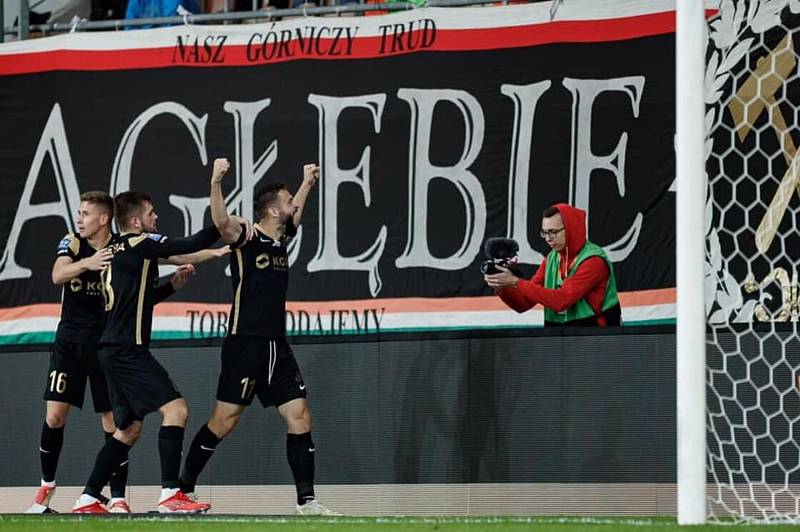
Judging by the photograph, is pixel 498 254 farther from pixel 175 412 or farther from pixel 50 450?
pixel 50 450

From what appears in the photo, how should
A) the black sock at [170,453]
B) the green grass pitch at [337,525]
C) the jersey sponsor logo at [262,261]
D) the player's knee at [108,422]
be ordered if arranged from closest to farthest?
1. the green grass pitch at [337,525]
2. the black sock at [170,453]
3. the jersey sponsor logo at [262,261]
4. the player's knee at [108,422]

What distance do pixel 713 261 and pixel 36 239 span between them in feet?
16.6

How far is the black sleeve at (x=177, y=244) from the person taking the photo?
9.09m

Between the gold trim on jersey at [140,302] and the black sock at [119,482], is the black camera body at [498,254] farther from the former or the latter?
the black sock at [119,482]

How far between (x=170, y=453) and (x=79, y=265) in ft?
4.07

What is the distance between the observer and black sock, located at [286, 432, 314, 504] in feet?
30.1

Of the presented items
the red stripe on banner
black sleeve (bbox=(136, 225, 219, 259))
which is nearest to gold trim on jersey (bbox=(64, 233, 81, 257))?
black sleeve (bbox=(136, 225, 219, 259))

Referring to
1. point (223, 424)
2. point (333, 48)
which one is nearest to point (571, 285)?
point (223, 424)

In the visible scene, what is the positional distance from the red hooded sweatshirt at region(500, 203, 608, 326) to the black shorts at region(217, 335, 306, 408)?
4.59 ft

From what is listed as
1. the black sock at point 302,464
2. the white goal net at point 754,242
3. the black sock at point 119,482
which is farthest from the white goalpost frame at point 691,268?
the black sock at point 119,482

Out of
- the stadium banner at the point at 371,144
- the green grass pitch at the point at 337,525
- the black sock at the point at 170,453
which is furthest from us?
the stadium banner at the point at 371,144

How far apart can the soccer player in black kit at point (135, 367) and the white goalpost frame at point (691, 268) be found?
331cm

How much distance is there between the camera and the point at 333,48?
1120 centimetres

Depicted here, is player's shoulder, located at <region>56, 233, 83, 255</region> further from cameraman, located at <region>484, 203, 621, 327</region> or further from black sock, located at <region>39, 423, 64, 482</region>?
cameraman, located at <region>484, 203, 621, 327</region>
